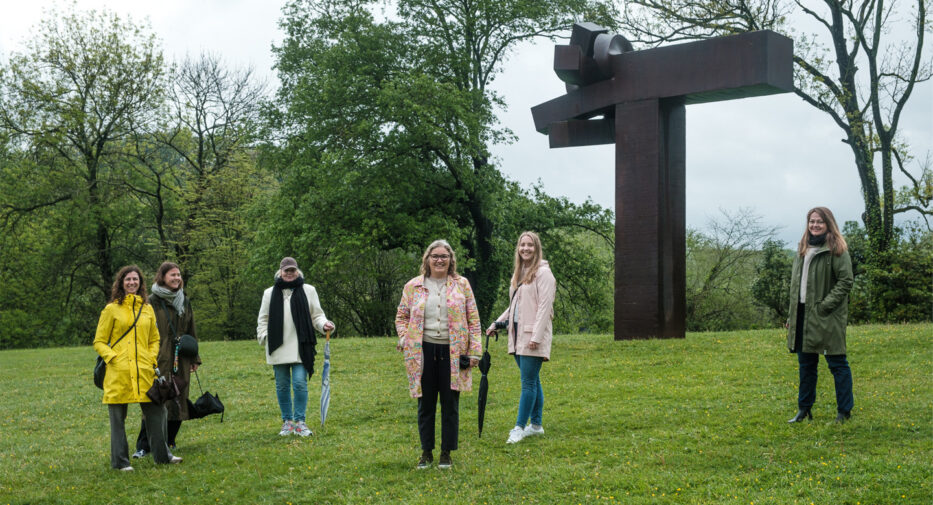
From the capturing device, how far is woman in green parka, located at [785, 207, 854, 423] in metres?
7.56

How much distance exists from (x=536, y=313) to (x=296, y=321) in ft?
8.67

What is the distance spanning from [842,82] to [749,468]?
21.8m

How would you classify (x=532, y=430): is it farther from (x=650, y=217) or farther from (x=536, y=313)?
(x=650, y=217)

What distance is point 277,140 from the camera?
28656mm

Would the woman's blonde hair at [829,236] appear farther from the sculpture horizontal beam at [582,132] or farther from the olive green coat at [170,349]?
the sculpture horizontal beam at [582,132]

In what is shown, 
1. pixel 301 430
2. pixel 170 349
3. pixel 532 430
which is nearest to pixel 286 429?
pixel 301 430

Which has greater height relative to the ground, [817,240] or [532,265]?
[817,240]

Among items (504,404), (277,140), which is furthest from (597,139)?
(277,140)

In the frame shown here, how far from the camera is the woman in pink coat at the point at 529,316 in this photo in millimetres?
7625

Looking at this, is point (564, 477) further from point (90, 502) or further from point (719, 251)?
point (719, 251)

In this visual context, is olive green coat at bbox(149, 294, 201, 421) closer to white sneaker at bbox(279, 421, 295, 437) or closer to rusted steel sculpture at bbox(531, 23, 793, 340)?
white sneaker at bbox(279, 421, 295, 437)

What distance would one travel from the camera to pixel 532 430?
8.30 metres

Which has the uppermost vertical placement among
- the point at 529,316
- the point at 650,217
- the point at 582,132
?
the point at 582,132

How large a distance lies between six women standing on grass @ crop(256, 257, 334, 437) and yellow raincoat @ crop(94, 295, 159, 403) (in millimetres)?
1289
